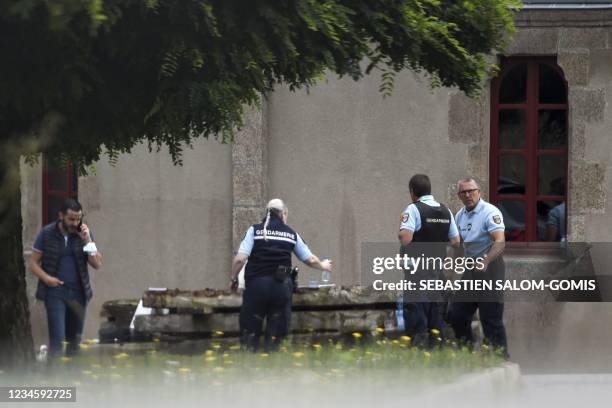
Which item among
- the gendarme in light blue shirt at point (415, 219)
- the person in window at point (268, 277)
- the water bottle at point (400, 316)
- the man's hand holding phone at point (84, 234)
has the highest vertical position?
the gendarme in light blue shirt at point (415, 219)

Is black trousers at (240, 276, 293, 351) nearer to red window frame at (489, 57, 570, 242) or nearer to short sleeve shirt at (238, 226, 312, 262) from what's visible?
short sleeve shirt at (238, 226, 312, 262)

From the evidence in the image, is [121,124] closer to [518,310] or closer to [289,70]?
[289,70]

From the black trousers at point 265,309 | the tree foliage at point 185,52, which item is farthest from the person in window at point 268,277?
the tree foliage at point 185,52

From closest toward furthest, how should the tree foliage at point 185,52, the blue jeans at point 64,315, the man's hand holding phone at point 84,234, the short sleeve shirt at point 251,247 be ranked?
the tree foliage at point 185,52 → the short sleeve shirt at point 251,247 → the blue jeans at point 64,315 → the man's hand holding phone at point 84,234

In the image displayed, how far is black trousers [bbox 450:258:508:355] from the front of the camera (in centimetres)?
1267

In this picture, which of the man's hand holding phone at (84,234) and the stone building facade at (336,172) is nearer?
the man's hand holding phone at (84,234)

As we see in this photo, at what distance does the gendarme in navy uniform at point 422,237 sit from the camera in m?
12.6

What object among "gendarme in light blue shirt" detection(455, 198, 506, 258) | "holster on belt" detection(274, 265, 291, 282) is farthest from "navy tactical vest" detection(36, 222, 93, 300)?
"gendarme in light blue shirt" detection(455, 198, 506, 258)

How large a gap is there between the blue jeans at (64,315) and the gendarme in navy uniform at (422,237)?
286cm

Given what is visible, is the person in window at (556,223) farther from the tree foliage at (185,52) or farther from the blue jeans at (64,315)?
the blue jeans at (64,315)

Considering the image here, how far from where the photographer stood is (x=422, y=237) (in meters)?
12.7

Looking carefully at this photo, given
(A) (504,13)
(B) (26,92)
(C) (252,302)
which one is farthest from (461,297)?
(B) (26,92)

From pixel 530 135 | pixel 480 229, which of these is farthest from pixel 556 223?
pixel 480 229

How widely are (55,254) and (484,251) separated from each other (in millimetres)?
3704
